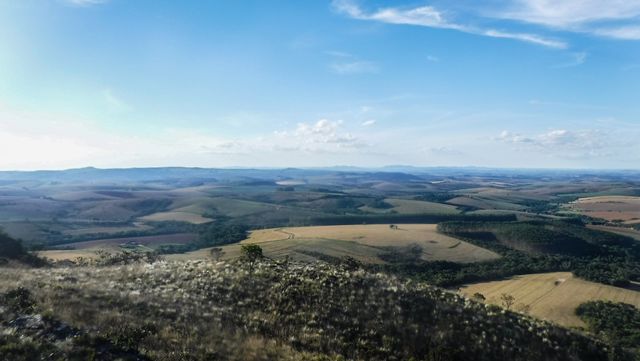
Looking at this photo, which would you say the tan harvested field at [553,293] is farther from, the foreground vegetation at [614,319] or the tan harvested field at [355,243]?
the tan harvested field at [355,243]

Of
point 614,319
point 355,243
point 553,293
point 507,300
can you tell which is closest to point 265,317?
point 507,300

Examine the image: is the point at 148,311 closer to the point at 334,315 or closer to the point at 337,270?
the point at 334,315

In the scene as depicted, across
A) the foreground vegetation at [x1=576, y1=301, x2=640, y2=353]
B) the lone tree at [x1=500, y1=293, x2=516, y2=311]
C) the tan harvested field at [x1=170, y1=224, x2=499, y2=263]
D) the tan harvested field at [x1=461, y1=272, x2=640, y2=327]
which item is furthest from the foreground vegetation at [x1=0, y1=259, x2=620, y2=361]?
the tan harvested field at [x1=170, y1=224, x2=499, y2=263]

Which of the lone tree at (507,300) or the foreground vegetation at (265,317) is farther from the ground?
the foreground vegetation at (265,317)

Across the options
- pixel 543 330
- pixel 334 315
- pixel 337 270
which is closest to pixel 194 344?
pixel 334 315

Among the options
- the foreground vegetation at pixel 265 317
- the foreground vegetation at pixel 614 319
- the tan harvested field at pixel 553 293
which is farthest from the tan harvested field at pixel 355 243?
the foreground vegetation at pixel 265 317

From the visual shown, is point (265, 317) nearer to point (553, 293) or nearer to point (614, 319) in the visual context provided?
point (614, 319)
